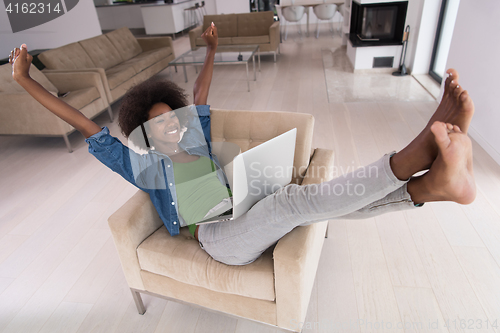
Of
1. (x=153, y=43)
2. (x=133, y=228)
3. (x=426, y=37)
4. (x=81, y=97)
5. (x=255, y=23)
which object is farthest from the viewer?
(x=255, y=23)

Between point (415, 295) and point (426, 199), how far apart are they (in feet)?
2.48

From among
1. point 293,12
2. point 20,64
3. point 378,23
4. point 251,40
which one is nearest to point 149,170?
point 20,64

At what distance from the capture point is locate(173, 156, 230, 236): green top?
1.26 meters

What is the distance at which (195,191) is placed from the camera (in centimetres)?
128

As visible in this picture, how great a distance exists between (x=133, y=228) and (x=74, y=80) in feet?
9.41

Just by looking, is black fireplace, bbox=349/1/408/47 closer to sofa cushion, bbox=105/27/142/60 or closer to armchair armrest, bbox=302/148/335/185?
sofa cushion, bbox=105/27/142/60

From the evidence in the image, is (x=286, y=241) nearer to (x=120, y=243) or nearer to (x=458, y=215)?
(x=120, y=243)

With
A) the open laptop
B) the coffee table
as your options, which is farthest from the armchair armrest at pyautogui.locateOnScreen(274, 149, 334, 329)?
the coffee table

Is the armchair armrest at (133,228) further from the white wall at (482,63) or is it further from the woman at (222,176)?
the white wall at (482,63)

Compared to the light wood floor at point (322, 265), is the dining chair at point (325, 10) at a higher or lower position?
higher

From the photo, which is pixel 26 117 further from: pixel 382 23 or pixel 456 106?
pixel 382 23

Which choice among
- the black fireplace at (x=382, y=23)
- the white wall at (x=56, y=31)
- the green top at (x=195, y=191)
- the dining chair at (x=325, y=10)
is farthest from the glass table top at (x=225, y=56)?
the dining chair at (x=325, y=10)

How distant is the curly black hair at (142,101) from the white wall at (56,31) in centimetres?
448

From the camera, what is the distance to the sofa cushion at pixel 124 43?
15.4ft
